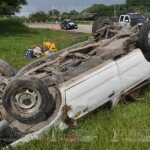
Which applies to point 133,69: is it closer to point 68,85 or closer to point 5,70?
point 68,85

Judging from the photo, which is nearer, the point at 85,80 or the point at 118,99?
the point at 85,80

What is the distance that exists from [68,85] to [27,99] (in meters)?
0.58

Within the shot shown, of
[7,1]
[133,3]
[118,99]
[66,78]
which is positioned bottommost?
[133,3]

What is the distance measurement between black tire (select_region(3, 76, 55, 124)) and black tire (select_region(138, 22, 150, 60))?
2276 millimetres

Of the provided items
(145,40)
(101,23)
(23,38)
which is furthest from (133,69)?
(23,38)

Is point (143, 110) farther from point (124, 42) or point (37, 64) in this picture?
point (37, 64)

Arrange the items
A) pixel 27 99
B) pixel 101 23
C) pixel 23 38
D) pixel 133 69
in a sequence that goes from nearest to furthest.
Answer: pixel 27 99 < pixel 133 69 < pixel 101 23 < pixel 23 38

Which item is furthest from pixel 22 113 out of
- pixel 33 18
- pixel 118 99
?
pixel 33 18

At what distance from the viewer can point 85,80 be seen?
21.1ft

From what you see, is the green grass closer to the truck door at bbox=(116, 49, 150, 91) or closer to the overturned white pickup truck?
the overturned white pickup truck

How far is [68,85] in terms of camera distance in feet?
20.5

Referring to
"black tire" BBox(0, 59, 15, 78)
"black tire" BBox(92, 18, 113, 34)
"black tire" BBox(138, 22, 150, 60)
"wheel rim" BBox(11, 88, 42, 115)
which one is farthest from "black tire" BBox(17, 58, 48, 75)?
"black tire" BBox(92, 18, 113, 34)

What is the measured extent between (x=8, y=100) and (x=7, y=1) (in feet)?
104

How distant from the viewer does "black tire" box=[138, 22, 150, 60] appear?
Answer: 7750mm
